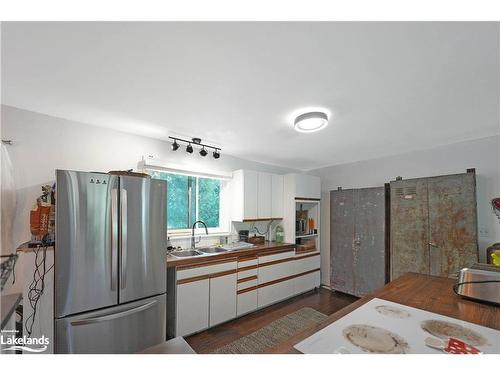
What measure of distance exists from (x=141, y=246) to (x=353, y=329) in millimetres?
1778

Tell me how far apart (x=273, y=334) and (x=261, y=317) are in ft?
1.37

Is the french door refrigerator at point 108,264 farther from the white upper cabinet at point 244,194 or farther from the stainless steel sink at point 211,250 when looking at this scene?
the white upper cabinet at point 244,194

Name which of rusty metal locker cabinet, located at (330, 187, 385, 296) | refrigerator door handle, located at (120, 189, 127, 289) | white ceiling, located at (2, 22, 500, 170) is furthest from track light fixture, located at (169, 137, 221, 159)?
rusty metal locker cabinet, located at (330, 187, 385, 296)

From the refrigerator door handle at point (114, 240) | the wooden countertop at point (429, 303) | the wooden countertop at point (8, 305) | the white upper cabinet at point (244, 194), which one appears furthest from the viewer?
the white upper cabinet at point (244, 194)

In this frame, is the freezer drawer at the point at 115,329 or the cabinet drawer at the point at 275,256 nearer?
the freezer drawer at the point at 115,329

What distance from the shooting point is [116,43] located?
44.9 inches

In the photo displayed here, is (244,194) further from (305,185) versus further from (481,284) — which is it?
(481,284)

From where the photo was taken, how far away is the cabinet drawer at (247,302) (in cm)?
282

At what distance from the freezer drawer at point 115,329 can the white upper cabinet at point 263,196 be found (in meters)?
1.92

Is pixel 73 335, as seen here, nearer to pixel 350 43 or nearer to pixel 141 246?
pixel 141 246

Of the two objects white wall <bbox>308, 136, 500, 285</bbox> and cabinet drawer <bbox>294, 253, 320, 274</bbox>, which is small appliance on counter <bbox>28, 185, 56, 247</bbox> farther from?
white wall <bbox>308, 136, 500, 285</bbox>

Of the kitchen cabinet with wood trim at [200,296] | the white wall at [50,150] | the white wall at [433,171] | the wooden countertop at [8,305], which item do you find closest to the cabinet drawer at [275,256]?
the kitchen cabinet with wood trim at [200,296]

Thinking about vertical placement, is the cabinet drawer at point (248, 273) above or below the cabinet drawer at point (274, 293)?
above

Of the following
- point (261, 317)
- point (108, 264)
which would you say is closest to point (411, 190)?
point (261, 317)
